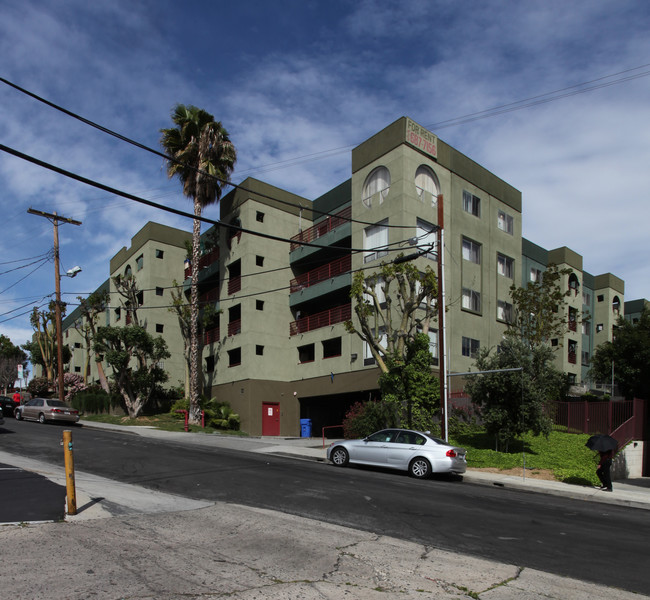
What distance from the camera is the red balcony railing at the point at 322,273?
32625 mm

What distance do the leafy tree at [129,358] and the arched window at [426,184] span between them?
18.0 meters

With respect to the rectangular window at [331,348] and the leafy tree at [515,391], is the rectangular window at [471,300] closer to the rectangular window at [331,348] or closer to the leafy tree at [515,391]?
the rectangular window at [331,348]

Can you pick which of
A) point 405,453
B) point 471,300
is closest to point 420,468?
point 405,453

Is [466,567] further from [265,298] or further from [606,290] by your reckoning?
[606,290]

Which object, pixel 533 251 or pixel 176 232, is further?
pixel 176 232

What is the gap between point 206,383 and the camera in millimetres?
39344

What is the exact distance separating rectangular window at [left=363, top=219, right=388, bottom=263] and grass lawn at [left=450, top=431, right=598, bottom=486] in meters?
9.90

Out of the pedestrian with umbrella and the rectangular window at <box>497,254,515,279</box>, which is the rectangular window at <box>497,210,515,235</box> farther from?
the pedestrian with umbrella

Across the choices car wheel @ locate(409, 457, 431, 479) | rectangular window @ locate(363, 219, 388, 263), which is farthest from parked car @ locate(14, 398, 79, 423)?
car wheel @ locate(409, 457, 431, 479)

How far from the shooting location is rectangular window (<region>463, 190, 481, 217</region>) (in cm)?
3303

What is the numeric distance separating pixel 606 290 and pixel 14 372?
222ft

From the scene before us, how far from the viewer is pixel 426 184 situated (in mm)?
30594

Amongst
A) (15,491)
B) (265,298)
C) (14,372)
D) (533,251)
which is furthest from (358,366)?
(14,372)

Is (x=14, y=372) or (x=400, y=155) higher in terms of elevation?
(x=400, y=155)
